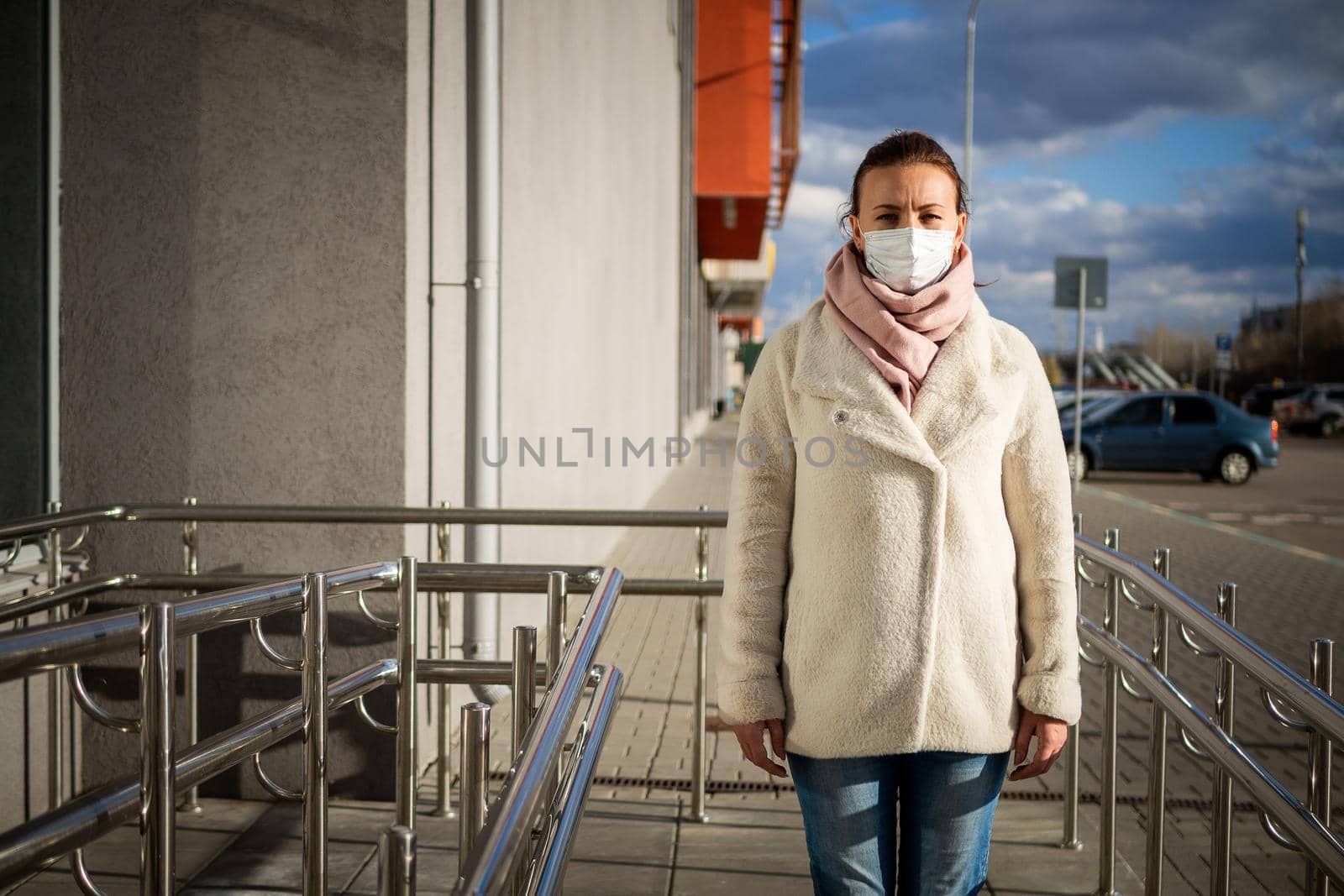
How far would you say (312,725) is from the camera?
8.27ft

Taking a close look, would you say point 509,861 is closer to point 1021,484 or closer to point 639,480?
point 1021,484

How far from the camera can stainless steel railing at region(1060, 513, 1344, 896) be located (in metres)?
2.15

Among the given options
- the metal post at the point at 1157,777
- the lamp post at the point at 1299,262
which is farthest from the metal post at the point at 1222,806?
the lamp post at the point at 1299,262

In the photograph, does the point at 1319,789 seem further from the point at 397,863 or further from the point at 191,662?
the point at 191,662

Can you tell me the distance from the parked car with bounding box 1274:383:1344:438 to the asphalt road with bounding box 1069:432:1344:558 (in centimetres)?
1422

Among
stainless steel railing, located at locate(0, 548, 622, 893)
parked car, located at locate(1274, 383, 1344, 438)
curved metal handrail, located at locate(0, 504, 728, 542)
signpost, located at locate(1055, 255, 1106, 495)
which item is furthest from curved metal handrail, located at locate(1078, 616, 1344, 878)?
parked car, located at locate(1274, 383, 1344, 438)

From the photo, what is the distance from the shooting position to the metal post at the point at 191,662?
3959mm

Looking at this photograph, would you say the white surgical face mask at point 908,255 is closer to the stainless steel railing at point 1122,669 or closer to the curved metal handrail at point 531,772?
the curved metal handrail at point 531,772

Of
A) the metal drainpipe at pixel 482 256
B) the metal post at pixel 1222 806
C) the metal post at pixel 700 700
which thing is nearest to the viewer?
the metal post at pixel 1222 806

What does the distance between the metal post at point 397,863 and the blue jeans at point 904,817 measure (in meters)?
1.00

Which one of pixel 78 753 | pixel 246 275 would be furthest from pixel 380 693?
pixel 246 275

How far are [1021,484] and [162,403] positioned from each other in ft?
10.3

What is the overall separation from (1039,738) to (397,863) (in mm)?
1273

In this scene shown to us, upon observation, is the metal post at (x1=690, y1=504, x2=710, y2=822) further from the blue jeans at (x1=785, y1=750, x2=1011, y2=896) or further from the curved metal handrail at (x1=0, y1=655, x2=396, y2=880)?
the blue jeans at (x1=785, y1=750, x2=1011, y2=896)
